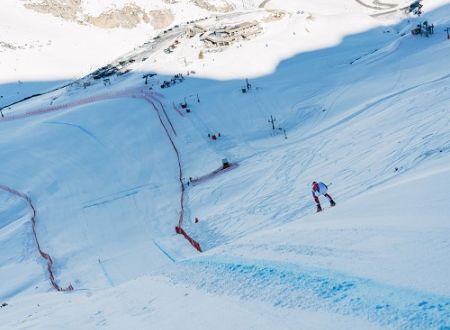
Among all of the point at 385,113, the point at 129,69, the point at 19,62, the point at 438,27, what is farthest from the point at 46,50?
the point at 385,113

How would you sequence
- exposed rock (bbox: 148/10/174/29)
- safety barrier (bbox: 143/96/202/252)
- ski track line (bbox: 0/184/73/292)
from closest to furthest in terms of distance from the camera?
ski track line (bbox: 0/184/73/292), safety barrier (bbox: 143/96/202/252), exposed rock (bbox: 148/10/174/29)

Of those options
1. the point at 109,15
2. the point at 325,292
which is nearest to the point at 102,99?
the point at 325,292

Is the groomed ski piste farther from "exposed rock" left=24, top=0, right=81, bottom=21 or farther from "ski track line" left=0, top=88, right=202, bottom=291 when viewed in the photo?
"exposed rock" left=24, top=0, right=81, bottom=21

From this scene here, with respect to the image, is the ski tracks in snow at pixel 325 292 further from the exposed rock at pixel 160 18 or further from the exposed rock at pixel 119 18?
the exposed rock at pixel 119 18

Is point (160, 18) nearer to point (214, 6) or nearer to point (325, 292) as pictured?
point (214, 6)

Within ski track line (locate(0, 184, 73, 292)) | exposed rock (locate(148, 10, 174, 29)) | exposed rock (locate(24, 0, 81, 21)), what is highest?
exposed rock (locate(24, 0, 81, 21))

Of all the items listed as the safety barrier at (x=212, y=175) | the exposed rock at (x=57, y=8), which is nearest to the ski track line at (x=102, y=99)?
the safety barrier at (x=212, y=175)

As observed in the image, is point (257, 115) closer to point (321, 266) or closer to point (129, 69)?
point (129, 69)

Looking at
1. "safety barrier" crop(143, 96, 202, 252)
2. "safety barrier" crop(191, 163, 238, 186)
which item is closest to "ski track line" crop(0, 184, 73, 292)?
"safety barrier" crop(143, 96, 202, 252)
